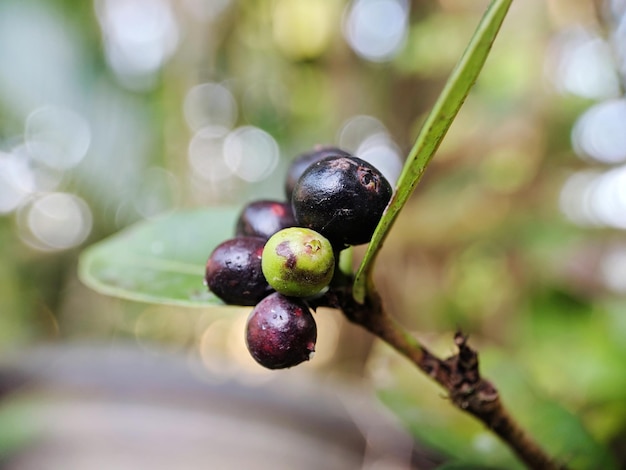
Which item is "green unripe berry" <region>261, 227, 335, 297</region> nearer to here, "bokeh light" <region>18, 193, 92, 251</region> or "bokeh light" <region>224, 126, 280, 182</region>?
"bokeh light" <region>224, 126, 280, 182</region>

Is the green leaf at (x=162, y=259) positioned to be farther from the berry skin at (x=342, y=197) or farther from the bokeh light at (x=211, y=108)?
the bokeh light at (x=211, y=108)

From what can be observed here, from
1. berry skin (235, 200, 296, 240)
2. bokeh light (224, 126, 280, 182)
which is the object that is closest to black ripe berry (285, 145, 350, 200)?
berry skin (235, 200, 296, 240)

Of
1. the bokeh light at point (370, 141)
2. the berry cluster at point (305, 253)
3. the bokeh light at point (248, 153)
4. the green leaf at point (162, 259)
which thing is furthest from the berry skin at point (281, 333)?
the bokeh light at point (248, 153)

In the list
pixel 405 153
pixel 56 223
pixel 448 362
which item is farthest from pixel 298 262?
pixel 56 223

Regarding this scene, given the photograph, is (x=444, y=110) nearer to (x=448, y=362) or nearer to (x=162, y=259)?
(x=448, y=362)

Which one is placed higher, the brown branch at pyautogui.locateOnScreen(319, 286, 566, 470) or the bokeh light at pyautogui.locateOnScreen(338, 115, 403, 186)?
the brown branch at pyautogui.locateOnScreen(319, 286, 566, 470)

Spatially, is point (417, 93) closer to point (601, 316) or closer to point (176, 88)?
point (176, 88)
